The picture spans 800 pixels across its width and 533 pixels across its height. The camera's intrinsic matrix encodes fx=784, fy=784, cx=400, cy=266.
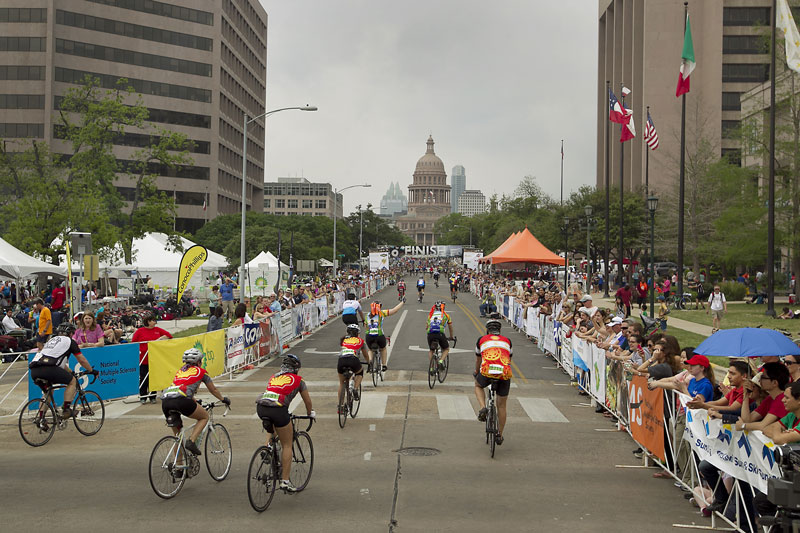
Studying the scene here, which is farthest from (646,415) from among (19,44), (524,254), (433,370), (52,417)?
(19,44)

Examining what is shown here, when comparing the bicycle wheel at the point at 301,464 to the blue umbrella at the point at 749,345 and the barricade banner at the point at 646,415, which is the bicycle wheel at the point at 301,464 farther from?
the blue umbrella at the point at 749,345

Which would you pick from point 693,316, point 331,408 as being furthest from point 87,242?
point 693,316

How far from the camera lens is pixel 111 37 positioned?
8806cm

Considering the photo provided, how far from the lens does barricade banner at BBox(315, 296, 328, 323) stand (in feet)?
110

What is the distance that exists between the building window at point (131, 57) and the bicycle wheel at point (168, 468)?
86.7m

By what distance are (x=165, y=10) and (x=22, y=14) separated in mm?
15817

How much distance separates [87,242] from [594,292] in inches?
1768

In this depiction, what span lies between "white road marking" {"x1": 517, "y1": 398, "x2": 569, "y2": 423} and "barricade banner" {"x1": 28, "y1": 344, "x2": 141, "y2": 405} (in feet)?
24.6

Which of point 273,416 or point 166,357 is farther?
point 166,357

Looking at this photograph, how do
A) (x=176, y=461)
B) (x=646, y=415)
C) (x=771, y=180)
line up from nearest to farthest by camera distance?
1. (x=176, y=461)
2. (x=646, y=415)
3. (x=771, y=180)

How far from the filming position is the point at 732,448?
A: 748 cm

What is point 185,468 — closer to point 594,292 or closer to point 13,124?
point 594,292

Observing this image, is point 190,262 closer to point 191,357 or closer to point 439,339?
point 439,339

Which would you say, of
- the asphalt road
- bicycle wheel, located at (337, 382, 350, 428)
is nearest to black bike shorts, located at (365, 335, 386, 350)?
the asphalt road
